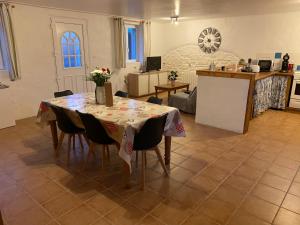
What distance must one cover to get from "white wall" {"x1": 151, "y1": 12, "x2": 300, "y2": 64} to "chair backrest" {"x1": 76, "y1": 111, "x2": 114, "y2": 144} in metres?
5.14

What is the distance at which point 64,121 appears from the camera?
2830 mm

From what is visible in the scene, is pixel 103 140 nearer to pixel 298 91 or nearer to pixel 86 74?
pixel 86 74

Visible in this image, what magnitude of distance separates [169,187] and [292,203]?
1227 mm

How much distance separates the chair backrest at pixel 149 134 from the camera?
7.43 ft

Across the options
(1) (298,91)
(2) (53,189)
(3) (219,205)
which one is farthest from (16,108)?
(1) (298,91)

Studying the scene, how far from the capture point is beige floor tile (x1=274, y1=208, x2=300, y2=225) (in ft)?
6.48

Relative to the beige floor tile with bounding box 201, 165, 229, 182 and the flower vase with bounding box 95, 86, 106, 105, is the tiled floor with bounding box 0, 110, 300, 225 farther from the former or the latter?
the flower vase with bounding box 95, 86, 106, 105

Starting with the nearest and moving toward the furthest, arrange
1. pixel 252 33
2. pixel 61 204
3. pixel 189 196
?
pixel 61 204 < pixel 189 196 < pixel 252 33

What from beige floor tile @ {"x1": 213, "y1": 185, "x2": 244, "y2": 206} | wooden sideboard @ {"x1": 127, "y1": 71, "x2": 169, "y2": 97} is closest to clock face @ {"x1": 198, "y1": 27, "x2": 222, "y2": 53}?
wooden sideboard @ {"x1": 127, "y1": 71, "x2": 169, "y2": 97}

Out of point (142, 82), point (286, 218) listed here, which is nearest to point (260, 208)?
point (286, 218)

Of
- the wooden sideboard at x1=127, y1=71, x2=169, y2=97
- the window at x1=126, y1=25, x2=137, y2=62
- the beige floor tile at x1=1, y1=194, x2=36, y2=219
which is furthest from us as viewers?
the window at x1=126, y1=25, x2=137, y2=62

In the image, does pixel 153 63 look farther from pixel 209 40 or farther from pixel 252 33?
pixel 252 33

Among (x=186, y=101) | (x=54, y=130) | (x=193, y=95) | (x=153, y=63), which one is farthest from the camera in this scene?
(x=153, y=63)

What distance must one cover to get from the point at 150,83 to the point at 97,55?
6.17ft
